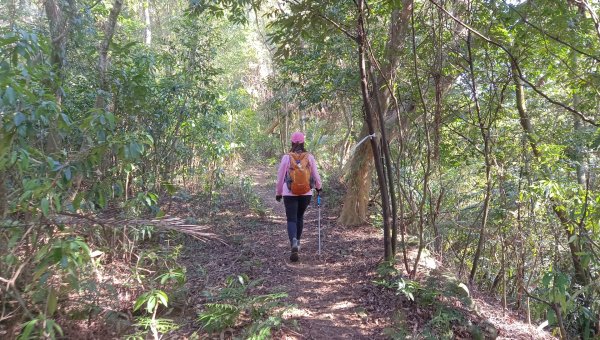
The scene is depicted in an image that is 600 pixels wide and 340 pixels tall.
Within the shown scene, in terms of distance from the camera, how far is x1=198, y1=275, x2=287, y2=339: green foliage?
3590 millimetres

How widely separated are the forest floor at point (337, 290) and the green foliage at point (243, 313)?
0.31 ft

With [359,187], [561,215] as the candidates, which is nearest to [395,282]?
[561,215]

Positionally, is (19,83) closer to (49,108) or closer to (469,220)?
(49,108)

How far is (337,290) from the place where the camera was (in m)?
5.08

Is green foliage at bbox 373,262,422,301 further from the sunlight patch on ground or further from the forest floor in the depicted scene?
the sunlight patch on ground

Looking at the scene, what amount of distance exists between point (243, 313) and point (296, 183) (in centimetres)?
222

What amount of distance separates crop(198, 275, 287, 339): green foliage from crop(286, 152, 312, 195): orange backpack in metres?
1.77

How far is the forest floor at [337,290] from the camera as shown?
13.5ft

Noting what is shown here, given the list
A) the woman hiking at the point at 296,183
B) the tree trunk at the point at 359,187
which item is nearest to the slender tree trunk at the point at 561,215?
the tree trunk at the point at 359,187

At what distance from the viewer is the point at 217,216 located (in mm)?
8422

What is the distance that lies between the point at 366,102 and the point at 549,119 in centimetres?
536

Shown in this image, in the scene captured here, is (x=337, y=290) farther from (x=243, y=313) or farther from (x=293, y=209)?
(x=243, y=313)

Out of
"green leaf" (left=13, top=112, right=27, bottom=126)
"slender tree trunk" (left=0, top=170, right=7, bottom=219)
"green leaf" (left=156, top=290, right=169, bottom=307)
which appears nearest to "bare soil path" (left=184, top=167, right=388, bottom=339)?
"green leaf" (left=156, top=290, right=169, bottom=307)

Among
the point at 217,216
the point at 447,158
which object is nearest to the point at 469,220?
the point at 447,158
